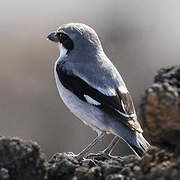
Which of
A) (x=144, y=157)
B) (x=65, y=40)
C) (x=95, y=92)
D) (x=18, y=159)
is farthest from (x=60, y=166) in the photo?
(x=65, y=40)


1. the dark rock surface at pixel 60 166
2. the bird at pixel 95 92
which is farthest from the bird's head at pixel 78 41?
the dark rock surface at pixel 60 166

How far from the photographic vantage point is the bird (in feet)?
25.9

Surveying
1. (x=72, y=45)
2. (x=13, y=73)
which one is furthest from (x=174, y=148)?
(x=13, y=73)

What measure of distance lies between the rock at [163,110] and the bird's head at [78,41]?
342 cm

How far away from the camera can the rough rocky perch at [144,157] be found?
16.1 feet

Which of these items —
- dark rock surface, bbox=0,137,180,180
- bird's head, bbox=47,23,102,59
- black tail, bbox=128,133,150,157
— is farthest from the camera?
bird's head, bbox=47,23,102,59

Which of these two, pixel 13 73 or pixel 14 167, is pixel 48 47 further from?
pixel 14 167

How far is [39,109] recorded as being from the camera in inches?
675

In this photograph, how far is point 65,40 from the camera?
8945 millimetres

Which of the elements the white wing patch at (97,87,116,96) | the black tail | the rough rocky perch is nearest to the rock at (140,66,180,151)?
the rough rocky perch

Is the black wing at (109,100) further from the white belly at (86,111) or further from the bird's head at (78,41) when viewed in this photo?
the bird's head at (78,41)

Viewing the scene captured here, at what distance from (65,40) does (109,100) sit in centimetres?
123

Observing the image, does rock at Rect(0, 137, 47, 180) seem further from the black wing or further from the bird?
the black wing

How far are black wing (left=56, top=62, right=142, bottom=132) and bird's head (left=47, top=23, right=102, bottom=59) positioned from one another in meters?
0.36
